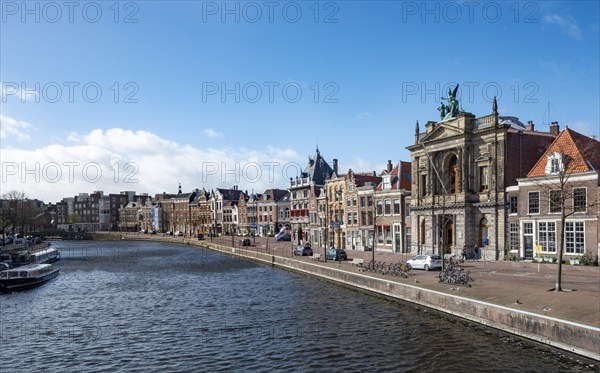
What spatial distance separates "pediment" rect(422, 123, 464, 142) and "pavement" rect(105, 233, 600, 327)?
16.7 metres

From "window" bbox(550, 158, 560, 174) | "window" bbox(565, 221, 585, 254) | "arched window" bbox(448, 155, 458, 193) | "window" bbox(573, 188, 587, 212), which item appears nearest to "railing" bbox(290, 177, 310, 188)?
"arched window" bbox(448, 155, 458, 193)

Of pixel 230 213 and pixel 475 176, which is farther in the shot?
pixel 230 213

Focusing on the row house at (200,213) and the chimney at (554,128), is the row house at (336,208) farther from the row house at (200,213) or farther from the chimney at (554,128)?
the row house at (200,213)

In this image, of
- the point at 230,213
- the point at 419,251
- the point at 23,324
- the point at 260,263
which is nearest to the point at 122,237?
the point at 230,213

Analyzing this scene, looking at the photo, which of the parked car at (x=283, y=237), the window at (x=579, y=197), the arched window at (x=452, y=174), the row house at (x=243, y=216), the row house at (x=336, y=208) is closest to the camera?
the window at (x=579, y=197)

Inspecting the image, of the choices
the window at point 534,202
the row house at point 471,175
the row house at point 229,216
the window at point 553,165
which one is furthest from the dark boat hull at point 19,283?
the row house at point 229,216

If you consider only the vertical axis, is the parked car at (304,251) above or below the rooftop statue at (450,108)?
below

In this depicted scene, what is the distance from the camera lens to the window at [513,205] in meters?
51.9

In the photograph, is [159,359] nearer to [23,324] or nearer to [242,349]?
[242,349]

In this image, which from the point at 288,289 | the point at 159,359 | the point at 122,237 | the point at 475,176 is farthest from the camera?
the point at 122,237

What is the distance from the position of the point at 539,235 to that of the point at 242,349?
36.0m

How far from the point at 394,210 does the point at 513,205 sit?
19.4 m

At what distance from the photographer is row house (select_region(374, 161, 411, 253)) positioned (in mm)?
67250

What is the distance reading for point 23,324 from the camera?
3312 cm
